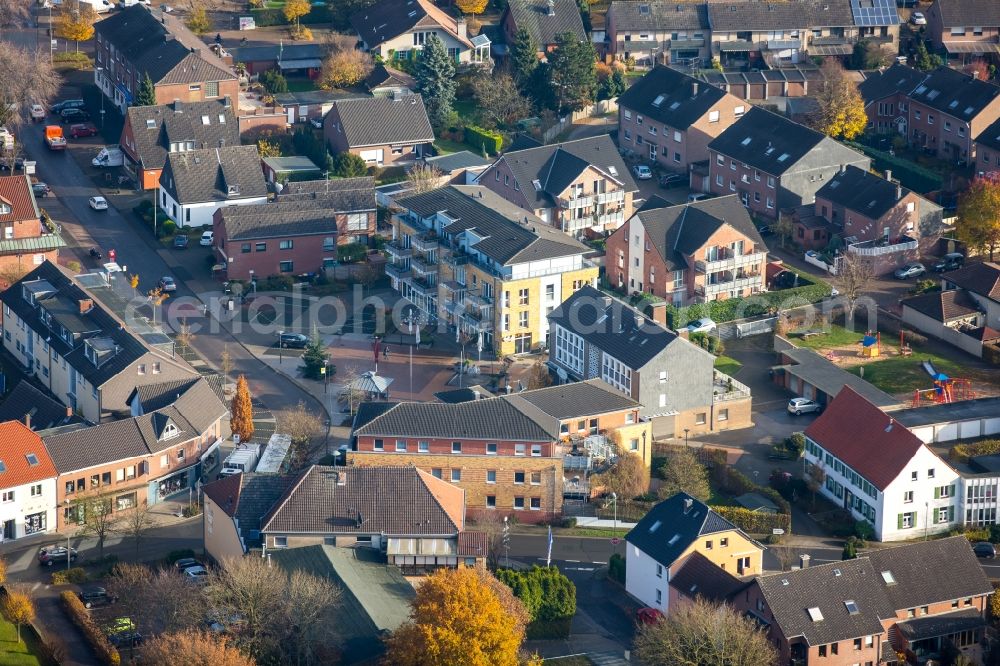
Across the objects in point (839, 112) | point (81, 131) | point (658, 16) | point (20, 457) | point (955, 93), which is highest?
point (658, 16)

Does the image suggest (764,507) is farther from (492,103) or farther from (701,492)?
(492,103)

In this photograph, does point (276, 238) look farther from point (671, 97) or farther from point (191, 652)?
point (191, 652)

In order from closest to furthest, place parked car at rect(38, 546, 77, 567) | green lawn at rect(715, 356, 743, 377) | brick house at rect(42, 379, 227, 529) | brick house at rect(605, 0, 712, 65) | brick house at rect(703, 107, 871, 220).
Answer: parked car at rect(38, 546, 77, 567) < brick house at rect(42, 379, 227, 529) < green lawn at rect(715, 356, 743, 377) < brick house at rect(703, 107, 871, 220) < brick house at rect(605, 0, 712, 65)

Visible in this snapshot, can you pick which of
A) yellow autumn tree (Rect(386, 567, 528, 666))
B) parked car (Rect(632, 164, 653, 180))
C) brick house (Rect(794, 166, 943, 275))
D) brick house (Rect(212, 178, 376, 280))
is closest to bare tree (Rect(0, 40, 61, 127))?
brick house (Rect(212, 178, 376, 280))

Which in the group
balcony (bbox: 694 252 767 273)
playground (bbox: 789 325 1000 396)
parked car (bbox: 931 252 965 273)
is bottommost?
playground (bbox: 789 325 1000 396)

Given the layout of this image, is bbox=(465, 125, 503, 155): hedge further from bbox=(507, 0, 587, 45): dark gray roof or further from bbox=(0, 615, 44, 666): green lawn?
bbox=(0, 615, 44, 666): green lawn

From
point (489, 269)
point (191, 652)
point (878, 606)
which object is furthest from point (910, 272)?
point (191, 652)
